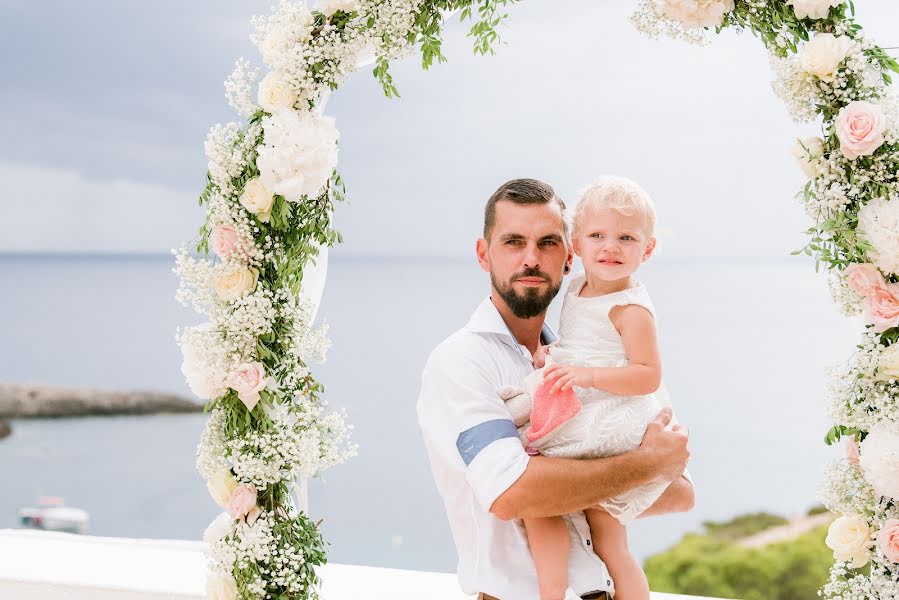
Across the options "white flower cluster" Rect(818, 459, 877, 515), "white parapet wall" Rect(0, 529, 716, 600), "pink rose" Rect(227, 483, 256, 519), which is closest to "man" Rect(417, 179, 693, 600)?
"white flower cluster" Rect(818, 459, 877, 515)

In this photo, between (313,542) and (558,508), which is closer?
(558,508)

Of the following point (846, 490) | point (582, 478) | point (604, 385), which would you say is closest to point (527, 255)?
point (604, 385)

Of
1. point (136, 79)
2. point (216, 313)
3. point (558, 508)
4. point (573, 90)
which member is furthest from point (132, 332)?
point (558, 508)

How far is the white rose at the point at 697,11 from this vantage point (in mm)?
2922

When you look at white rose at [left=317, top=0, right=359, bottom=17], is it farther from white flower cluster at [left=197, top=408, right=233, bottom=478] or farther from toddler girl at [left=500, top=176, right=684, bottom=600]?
white flower cluster at [left=197, top=408, right=233, bottom=478]

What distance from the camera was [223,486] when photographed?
129 inches

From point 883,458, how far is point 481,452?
3.72 feet

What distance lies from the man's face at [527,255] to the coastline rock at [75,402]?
15.2m

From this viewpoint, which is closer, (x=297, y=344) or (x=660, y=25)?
(x=660, y=25)

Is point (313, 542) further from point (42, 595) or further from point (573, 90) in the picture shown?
point (573, 90)

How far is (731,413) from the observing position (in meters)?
14.9

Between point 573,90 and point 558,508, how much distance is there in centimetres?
1507

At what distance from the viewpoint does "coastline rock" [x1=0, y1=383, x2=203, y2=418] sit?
17.0 metres

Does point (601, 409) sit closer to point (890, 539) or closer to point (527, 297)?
point (527, 297)
